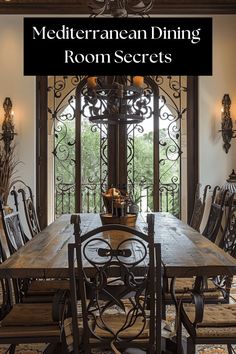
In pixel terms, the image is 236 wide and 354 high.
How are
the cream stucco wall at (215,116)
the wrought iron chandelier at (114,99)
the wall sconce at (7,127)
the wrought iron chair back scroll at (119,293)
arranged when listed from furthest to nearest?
1. the cream stucco wall at (215,116)
2. the wall sconce at (7,127)
3. the wrought iron chandelier at (114,99)
4. the wrought iron chair back scroll at (119,293)

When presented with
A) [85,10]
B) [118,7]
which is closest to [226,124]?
[85,10]

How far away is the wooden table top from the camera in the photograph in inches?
74.8

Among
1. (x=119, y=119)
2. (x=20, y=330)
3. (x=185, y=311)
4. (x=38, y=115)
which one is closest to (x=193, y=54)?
(x=119, y=119)

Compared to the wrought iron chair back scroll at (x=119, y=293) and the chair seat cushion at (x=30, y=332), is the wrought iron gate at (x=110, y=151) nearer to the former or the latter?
the chair seat cushion at (x=30, y=332)

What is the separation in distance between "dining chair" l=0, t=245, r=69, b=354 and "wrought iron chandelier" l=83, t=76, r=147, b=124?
57.4 inches

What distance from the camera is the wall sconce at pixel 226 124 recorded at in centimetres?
596

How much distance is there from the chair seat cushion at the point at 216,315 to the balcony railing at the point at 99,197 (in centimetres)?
374

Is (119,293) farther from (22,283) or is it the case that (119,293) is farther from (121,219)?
(121,219)

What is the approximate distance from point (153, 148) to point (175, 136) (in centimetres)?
36

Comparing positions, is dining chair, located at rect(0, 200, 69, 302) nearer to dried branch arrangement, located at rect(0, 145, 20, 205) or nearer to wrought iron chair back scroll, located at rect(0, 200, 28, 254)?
wrought iron chair back scroll, located at rect(0, 200, 28, 254)

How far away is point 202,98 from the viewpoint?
19.8 feet

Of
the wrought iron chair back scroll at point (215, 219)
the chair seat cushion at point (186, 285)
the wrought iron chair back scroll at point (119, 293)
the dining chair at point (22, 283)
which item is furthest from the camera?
the wrought iron chair back scroll at point (215, 219)

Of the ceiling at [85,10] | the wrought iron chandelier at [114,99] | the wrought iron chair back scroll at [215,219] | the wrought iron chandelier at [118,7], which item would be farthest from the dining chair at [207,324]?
the ceiling at [85,10]

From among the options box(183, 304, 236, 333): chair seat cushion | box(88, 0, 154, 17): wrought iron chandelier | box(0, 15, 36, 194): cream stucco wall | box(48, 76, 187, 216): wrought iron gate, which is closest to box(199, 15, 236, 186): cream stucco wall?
box(48, 76, 187, 216): wrought iron gate
